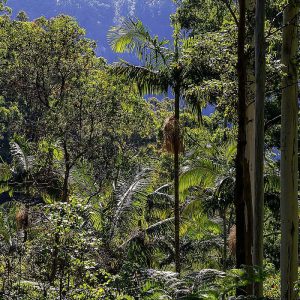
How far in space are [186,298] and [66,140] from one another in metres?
10.4

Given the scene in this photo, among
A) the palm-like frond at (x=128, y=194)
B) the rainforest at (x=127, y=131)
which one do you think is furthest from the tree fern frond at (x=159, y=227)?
the palm-like frond at (x=128, y=194)

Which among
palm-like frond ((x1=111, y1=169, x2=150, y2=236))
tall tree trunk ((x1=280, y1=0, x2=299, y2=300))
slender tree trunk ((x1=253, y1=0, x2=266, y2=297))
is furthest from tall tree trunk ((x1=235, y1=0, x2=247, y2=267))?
palm-like frond ((x1=111, y1=169, x2=150, y2=236))

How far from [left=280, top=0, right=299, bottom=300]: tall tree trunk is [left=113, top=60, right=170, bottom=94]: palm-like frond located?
5.15m

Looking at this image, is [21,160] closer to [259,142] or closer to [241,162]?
[241,162]

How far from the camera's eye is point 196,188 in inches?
808

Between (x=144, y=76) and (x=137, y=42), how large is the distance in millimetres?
973

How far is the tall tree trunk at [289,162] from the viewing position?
27.9ft

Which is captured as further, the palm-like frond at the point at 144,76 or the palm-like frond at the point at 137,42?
the palm-like frond at the point at 144,76

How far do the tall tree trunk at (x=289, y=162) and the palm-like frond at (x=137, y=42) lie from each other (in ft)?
16.1

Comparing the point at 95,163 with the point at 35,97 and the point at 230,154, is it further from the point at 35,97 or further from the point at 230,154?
the point at 230,154

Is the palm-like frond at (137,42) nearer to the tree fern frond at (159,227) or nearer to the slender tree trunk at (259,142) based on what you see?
the tree fern frond at (159,227)

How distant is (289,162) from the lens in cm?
863

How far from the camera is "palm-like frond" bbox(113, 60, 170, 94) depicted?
13.6m

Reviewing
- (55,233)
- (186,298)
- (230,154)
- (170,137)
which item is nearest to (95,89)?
(170,137)
